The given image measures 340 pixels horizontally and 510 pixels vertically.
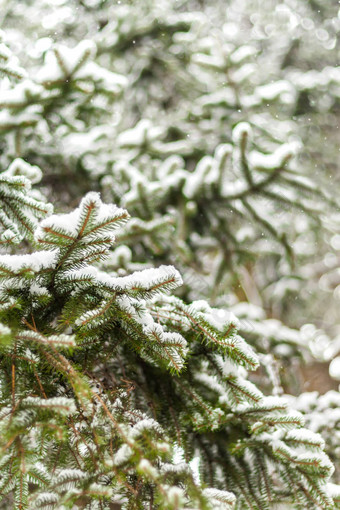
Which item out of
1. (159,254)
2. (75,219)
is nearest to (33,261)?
(75,219)

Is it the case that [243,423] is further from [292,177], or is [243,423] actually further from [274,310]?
[274,310]

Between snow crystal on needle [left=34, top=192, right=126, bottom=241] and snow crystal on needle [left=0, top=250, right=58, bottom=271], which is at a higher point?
snow crystal on needle [left=34, top=192, right=126, bottom=241]

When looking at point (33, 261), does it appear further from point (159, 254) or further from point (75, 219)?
point (159, 254)

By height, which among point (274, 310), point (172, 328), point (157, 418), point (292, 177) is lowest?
point (274, 310)

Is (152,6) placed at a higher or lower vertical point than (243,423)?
higher

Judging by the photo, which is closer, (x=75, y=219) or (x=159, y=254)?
(x=75, y=219)

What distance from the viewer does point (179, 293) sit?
8.70 feet

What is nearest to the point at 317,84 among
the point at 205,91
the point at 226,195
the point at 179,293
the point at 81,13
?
the point at 205,91

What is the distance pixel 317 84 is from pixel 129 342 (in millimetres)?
4019

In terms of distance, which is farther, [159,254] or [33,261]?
[159,254]

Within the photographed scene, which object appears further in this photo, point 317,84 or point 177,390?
point 317,84

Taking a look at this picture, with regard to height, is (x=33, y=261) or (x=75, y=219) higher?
(x=75, y=219)

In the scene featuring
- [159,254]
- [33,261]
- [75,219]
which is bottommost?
[159,254]

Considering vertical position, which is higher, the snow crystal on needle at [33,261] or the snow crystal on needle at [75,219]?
the snow crystal on needle at [75,219]
